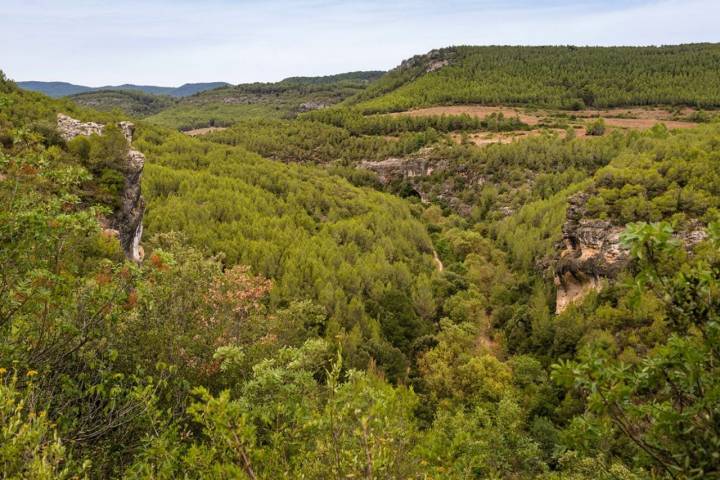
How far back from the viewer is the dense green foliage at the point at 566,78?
11438 centimetres

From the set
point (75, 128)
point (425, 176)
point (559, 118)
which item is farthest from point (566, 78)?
point (75, 128)

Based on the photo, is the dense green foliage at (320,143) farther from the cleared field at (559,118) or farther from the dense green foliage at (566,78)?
the dense green foliage at (566,78)

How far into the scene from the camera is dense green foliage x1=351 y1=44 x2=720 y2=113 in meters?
114

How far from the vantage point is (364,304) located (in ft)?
129

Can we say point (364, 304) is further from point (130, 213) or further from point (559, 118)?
point (559, 118)

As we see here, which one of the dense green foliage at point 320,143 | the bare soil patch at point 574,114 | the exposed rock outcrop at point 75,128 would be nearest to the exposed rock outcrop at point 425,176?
the dense green foliage at point 320,143

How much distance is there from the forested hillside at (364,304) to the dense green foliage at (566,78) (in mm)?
11812

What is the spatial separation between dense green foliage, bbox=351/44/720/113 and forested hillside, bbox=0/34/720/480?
38.8 feet

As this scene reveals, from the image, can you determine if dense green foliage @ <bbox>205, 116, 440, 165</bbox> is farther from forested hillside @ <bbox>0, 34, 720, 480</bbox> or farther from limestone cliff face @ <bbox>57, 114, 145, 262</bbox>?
limestone cliff face @ <bbox>57, 114, 145, 262</bbox>

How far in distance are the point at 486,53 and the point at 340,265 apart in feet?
490

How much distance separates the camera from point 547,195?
2638 inches

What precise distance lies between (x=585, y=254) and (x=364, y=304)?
64.6 ft

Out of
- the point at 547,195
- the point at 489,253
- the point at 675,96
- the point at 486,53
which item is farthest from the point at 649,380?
the point at 486,53

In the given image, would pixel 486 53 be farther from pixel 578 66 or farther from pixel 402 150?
pixel 402 150
